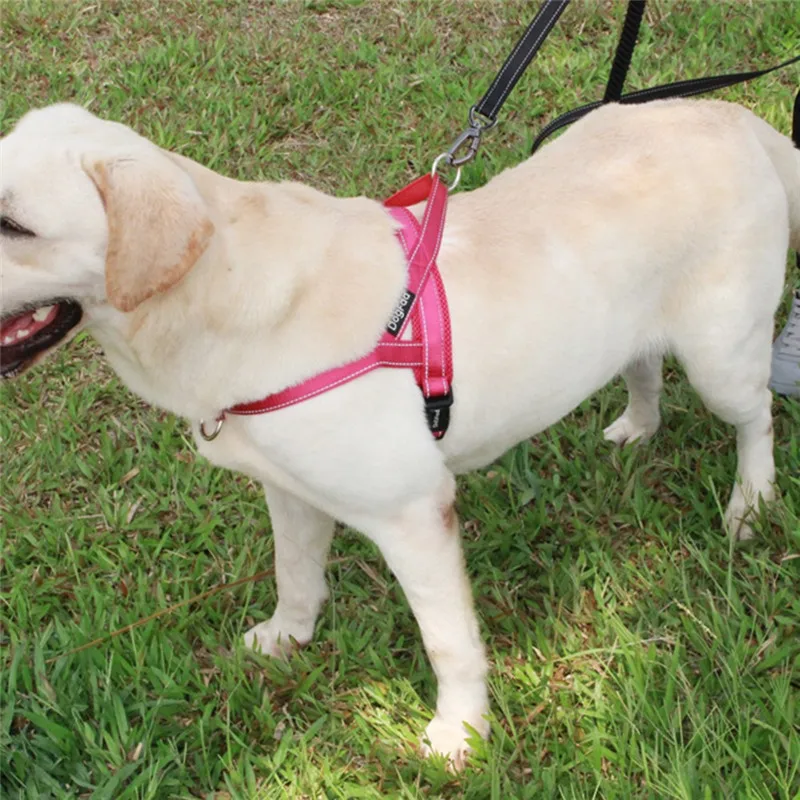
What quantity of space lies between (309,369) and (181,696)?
108cm

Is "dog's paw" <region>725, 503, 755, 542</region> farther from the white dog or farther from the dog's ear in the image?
the dog's ear

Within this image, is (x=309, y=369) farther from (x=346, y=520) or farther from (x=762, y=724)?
(x=762, y=724)

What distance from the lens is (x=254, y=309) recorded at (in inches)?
80.7

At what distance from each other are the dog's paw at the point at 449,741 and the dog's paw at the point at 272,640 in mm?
526

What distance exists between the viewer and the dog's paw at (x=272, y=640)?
2.80 m

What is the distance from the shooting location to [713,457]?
3219 millimetres

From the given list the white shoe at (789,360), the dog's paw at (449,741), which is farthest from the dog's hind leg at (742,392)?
the dog's paw at (449,741)

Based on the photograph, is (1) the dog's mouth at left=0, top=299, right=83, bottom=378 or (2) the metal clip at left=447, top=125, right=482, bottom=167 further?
(2) the metal clip at left=447, top=125, right=482, bottom=167

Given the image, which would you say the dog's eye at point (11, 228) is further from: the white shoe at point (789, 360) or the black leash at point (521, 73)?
the white shoe at point (789, 360)

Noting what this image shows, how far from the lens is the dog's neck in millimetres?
2041

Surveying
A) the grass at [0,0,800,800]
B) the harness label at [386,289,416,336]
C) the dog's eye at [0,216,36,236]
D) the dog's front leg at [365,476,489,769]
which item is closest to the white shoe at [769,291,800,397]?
the grass at [0,0,800,800]

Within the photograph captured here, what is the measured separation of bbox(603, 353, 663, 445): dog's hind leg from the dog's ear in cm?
175

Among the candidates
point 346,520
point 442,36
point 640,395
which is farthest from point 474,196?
point 442,36

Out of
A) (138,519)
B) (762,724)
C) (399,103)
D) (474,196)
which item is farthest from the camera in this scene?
(399,103)
